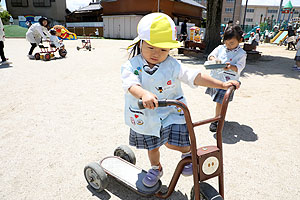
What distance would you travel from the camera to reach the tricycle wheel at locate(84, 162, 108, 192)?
2.10 meters

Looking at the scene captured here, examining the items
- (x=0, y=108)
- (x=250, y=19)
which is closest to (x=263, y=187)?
(x=0, y=108)

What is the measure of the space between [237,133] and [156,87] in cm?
219

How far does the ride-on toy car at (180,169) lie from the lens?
154 cm

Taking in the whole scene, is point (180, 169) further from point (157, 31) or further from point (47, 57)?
point (47, 57)

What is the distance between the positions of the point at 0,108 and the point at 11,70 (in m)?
3.85

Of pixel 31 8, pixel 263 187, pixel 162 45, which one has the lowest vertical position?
pixel 263 187

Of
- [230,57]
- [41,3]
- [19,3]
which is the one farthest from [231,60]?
[19,3]

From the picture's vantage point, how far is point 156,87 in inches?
71.0

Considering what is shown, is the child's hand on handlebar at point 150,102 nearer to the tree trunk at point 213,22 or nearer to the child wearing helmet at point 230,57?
the child wearing helmet at point 230,57

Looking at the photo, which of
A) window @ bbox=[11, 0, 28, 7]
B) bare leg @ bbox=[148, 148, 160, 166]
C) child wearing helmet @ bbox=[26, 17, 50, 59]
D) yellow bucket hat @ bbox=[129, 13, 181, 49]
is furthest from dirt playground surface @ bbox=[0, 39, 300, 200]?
window @ bbox=[11, 0, 28, 7]

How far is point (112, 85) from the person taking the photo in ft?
19.0

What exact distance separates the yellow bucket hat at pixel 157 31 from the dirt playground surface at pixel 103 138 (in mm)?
1470

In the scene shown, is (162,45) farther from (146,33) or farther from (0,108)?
(0,108)

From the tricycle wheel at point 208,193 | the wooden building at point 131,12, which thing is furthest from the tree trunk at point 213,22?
the wooden building at point 131,12
